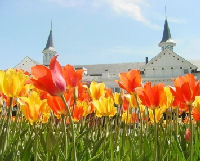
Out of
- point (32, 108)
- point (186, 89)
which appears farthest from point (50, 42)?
point (186, 89)

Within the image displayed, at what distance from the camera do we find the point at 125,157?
1.73 meters

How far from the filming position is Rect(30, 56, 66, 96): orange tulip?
113 cm

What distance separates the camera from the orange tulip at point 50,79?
44.4 inches

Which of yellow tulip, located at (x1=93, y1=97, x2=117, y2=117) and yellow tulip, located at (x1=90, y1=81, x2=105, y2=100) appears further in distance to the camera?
yellow tulip, located at (x1=90, y1=81, x2=105, y2=100)

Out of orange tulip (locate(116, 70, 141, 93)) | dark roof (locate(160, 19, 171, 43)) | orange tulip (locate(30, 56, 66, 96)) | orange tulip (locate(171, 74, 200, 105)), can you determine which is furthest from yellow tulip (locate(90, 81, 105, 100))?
dark roof (locate(160, 19, 171, 43))

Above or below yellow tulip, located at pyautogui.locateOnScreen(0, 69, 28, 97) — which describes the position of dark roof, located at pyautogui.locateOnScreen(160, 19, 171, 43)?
above

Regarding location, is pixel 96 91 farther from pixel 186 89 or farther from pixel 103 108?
pixel 186 89

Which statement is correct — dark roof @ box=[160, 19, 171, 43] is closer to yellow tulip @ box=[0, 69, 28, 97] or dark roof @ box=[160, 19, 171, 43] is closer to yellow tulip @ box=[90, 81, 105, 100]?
yellow tulip @ box=[90, 81, 105, 100]

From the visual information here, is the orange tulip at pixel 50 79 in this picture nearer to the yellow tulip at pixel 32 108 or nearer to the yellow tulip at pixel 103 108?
the yellow tulip at pixel 32 108

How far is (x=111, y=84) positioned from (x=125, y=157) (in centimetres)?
4545

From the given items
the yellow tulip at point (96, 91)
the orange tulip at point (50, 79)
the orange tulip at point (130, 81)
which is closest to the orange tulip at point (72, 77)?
the orange tulip at point (130, 81)

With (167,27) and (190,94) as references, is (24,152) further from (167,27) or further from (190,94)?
(167,27)

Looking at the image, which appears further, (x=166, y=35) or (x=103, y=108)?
(x=166, y=35)

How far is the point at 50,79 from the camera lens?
44.6 inches
